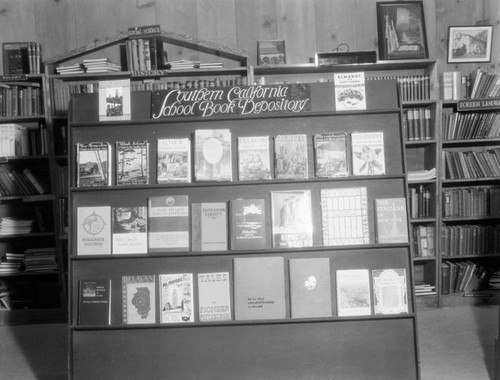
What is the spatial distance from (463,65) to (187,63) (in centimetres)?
248

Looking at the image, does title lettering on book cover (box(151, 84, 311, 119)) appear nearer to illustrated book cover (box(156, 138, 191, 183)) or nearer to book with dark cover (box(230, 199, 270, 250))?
illustrated book cover (box(156, 138, 191, 183))

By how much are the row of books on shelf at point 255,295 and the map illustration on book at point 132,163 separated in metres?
0.50

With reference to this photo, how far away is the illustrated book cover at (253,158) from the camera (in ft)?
8.89

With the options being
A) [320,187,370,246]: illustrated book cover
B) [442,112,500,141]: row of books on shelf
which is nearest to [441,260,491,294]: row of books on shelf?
[442,112,500,141]: row of books on shelf

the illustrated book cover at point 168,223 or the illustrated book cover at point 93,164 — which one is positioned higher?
the illustrated book cover at point 93,164

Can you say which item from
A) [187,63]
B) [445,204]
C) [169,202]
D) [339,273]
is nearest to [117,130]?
[169,202]

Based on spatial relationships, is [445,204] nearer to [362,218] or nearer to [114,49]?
[362,218]

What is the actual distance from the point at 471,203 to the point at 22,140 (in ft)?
12.6

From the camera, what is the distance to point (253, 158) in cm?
272

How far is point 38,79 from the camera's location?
447 centimetres

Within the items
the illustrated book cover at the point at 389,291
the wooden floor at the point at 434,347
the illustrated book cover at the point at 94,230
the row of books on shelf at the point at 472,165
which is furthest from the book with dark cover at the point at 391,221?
the row of books on shelf at the point at 472,165

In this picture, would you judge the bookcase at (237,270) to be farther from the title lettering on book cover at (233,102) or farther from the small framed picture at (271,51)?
the small framed picture at (271,51)

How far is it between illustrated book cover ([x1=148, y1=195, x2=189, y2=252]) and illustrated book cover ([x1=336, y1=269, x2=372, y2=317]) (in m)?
0.79

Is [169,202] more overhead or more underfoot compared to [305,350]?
more overhead
